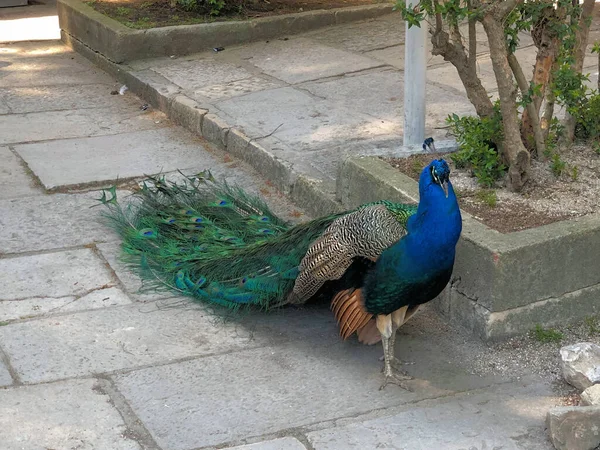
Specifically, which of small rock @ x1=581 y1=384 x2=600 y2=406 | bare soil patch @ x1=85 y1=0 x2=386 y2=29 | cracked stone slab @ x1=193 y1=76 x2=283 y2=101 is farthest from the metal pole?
bare soil patch @ x1=85 y1=0 x2=386 y2=29

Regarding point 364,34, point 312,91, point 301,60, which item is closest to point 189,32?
point 301,60

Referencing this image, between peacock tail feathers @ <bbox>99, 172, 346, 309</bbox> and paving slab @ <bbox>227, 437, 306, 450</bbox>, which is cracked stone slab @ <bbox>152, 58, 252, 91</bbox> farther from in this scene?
paving slab @ <bbox>227, 437, 306, 450</bbox>

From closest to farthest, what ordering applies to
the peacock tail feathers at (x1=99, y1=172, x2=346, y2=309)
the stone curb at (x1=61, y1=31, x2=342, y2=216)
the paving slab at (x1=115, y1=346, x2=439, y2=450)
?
1. the paving slab at (x1=115, y1=346, x2=439, y2=450)
2. the peacock tail feathers at (x1=99, y1=172, x2=346, y2=309)
3. the stone curb at (x1=61, y1=31, x2=342, y2=216)

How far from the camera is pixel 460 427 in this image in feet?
12.6

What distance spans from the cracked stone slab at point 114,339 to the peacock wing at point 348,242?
0.46m

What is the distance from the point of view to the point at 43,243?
18.1 ft

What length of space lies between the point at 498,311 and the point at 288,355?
3.16 ft

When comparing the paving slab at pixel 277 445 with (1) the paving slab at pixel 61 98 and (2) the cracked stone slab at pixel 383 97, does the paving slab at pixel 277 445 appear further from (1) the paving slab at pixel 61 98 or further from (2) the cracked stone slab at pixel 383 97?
(1) the paving slab at pixel 61 98

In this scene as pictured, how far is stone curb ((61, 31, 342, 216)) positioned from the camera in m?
5.80

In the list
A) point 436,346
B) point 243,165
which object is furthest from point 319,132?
point 436,346

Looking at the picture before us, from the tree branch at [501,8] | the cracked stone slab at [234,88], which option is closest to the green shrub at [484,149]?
the tree branch at [501,8]

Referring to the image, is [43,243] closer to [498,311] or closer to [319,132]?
[319,132]

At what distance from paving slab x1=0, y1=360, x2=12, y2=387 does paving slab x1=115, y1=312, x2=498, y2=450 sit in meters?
0.45

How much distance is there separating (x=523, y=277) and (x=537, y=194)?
0.74 metres
